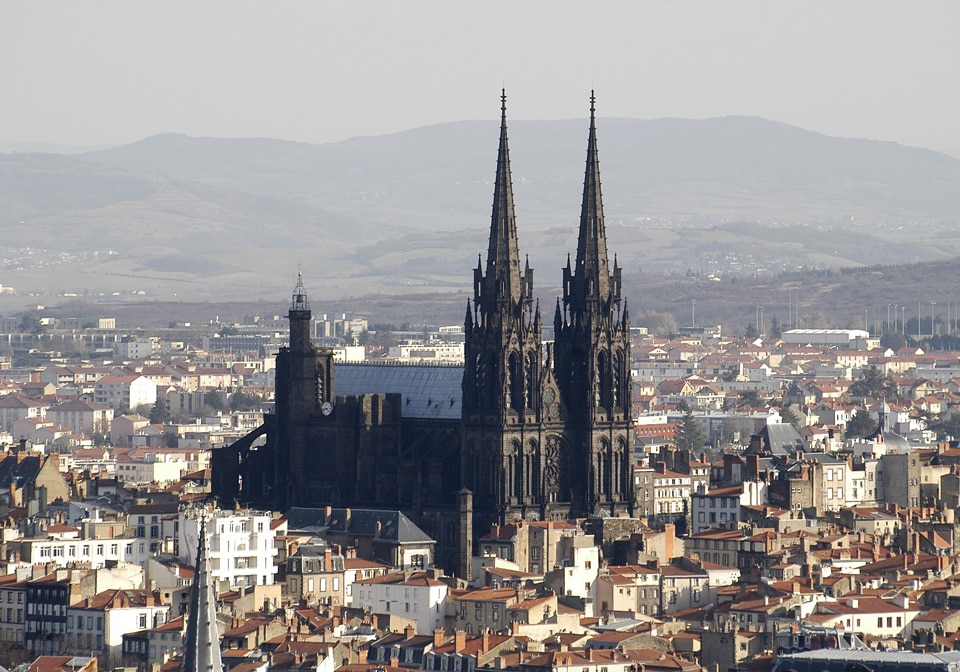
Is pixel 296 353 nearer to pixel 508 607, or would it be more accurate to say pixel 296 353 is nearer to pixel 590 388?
pixel 590 388

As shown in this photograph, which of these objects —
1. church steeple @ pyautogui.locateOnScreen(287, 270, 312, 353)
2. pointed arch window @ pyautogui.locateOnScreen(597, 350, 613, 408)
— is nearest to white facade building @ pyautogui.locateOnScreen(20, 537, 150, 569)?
church steeple @ pyautogui.locateOnScreen(287, 270, 312, 353)

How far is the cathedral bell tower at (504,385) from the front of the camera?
119 metres

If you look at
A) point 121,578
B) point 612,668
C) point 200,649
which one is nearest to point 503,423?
point 121,578

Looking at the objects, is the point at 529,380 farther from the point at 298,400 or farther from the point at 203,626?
the point at 203,626

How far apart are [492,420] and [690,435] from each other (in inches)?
2608

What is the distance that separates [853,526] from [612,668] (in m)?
44.4

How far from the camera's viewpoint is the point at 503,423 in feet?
392

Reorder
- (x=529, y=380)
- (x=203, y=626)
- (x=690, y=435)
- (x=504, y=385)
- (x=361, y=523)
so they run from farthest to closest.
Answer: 1. (x=690, y=435)
2. (x=529, y=380)
3. (x=504, y=385)
4. (x=361, y=523)
5. (x=203, y=626)

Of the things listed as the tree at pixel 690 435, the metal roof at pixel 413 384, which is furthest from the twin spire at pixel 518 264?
the tree at pixel 690 435

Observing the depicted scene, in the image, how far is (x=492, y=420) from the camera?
119625 mm

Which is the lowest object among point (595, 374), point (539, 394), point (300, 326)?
point (539, 394)

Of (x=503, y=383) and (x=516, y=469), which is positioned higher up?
(x=503, y=383)

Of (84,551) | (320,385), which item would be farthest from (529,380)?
(84,551)

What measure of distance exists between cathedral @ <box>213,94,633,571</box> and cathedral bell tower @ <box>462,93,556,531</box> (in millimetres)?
50
